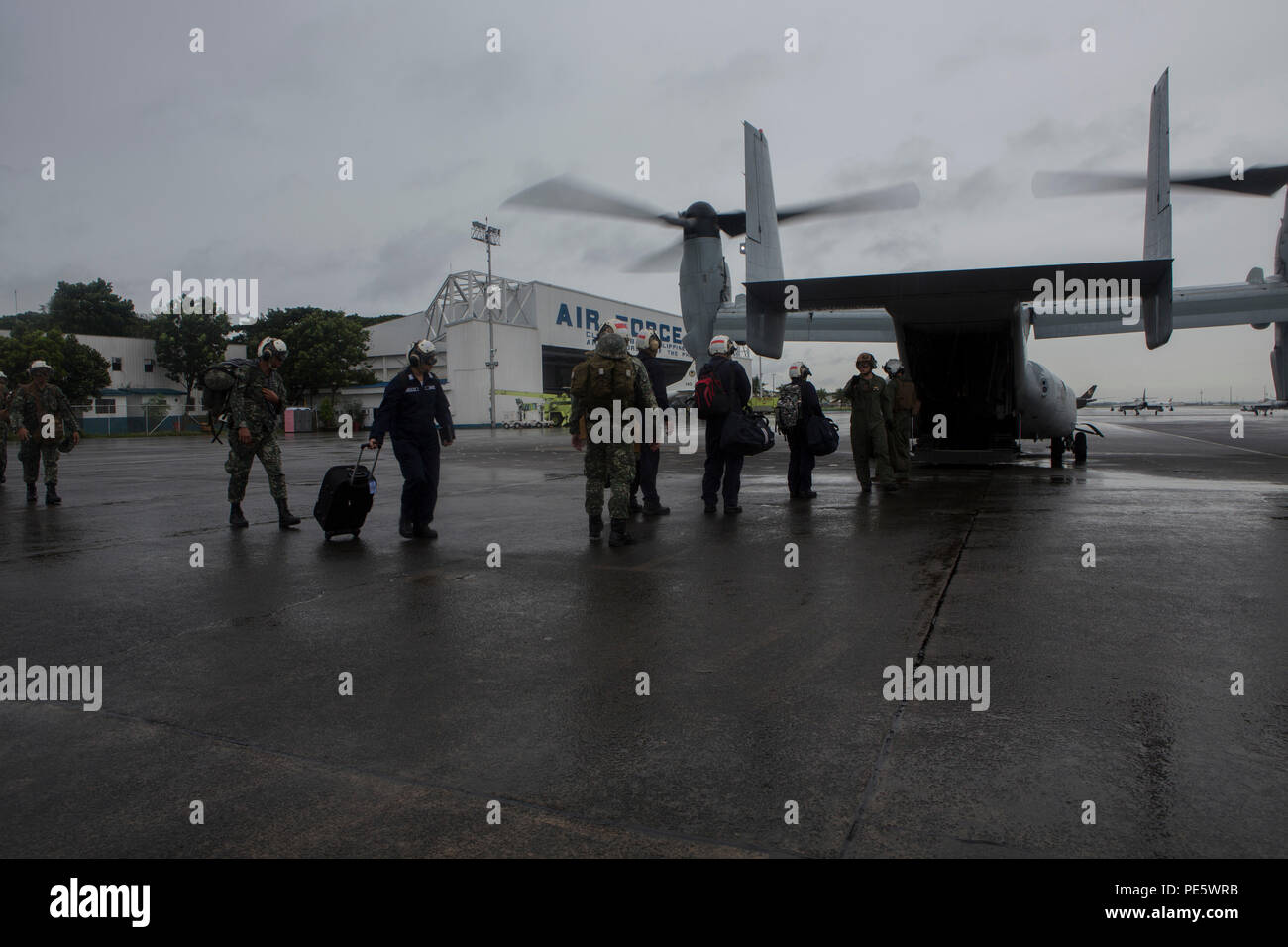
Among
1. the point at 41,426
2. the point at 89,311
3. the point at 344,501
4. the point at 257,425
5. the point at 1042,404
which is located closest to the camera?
the point at 344,501

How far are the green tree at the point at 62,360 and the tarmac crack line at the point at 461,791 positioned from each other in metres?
56.0

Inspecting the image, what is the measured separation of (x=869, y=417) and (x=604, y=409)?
4919 mm

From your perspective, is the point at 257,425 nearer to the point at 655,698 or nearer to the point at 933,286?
the point at 655,698

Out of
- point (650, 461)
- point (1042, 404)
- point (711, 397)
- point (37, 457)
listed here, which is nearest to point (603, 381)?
point (650, 461)

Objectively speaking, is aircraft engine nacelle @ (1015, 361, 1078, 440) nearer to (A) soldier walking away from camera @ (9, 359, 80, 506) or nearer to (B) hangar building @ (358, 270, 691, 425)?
(A) soldier walking away from camera @ (9, 359, 80, 506)

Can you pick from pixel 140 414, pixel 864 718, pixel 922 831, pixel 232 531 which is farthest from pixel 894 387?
pixel 140 414

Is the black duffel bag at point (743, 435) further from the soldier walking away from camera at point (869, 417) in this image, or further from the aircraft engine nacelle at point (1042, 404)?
the aircraft engine nacelle at point (1042, 404)

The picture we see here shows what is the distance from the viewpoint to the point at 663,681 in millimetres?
3650

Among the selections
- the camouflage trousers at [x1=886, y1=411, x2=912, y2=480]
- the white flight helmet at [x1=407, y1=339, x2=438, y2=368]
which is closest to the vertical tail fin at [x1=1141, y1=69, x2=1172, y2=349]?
the camouflage trousers at [x1=886, y1=411, x2=912, y2=480]

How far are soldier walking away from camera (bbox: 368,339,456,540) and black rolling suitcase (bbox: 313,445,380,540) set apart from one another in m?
0.33

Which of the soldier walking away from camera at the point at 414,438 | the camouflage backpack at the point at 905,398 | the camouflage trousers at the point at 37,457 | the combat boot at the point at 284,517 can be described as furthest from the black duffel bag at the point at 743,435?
the camouflage trousers at the point at 37,457

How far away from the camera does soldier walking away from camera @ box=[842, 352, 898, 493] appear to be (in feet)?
36.1

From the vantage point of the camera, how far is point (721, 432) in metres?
8.98
